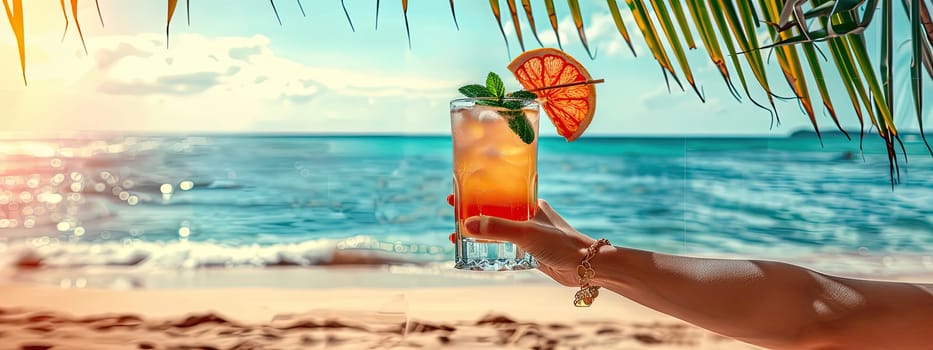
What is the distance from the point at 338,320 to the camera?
3.92 m

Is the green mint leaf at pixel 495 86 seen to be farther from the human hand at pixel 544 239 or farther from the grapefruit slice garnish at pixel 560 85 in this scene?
the human hand at pixel 544 239

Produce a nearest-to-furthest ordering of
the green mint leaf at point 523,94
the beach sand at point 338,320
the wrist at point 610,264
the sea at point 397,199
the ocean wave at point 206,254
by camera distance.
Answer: the wrist at point 610,264
the green mint leaf at point 523,94
the beach sand at point 338,320
the ocean wave at point 206,254
the sea at point 397,199

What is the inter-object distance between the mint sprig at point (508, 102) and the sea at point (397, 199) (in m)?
4.72

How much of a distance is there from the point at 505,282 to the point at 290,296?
1.16 metres

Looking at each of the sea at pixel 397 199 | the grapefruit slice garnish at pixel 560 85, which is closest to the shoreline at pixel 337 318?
the sea at pixel 397 199

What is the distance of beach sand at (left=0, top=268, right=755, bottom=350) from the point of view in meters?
3.49

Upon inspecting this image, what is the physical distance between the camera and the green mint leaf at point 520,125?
1.19 m

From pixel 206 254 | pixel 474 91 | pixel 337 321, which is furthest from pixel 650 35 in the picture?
pixel 206 254

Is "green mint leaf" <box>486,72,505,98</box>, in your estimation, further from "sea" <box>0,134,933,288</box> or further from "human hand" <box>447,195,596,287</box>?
"sea" <box>0,134,933,288</box>

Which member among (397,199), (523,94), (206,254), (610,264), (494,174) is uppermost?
(523,94)

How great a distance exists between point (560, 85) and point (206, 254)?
223 inches

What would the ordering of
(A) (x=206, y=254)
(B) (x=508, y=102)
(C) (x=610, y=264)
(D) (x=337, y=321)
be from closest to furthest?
(C) (x=610, y=264) < (B) (x=508, y=102) < (D) (x=337, y=321) < (A) (x=206, y=254)

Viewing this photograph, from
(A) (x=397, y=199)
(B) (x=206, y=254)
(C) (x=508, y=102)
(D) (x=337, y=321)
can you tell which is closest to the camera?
(C) (x=508, y=102)

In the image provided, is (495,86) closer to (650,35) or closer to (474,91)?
(474,91)
